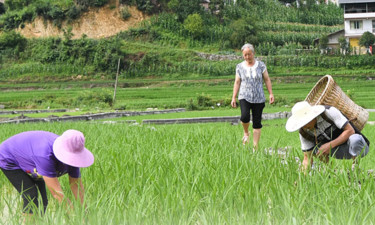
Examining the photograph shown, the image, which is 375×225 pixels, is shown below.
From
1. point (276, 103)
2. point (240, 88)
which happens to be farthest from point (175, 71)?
point (240, 88)

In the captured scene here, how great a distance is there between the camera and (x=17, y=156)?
11.7 feet

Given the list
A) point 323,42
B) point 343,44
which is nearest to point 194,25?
point 323,42

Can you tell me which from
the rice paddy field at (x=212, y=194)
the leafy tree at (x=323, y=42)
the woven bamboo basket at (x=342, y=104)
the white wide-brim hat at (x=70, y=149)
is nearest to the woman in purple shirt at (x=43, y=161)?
the white wide-brim hat at (x=70, y=149)

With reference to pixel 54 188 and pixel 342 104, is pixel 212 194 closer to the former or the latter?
pixel 54 188

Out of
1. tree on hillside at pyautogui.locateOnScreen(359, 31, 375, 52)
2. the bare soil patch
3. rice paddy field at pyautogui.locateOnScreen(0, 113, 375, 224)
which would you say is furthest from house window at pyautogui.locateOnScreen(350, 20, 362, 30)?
rice paddy field at pyautogui.locateOnScreen(0, 113, 375, 224)

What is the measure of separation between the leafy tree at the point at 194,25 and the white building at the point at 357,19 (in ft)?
43.7

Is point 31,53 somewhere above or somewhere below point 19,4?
below

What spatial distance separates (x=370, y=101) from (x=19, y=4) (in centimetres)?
4941

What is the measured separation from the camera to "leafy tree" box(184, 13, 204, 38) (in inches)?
2139

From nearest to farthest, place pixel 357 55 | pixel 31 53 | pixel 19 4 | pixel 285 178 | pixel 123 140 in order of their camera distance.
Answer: pixel 285 178 → pixel 123 140 → pixel 357 55 → pixel 31 53 → pixel 19 4

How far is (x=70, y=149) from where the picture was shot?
3330mm

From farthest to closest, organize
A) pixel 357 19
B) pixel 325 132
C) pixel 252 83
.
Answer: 1. pixel 357 19
2. pixel 252 83
3. pixel 325 132

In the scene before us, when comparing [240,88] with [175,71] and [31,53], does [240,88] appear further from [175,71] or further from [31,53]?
[31,53]

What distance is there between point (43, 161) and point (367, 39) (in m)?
47.6
